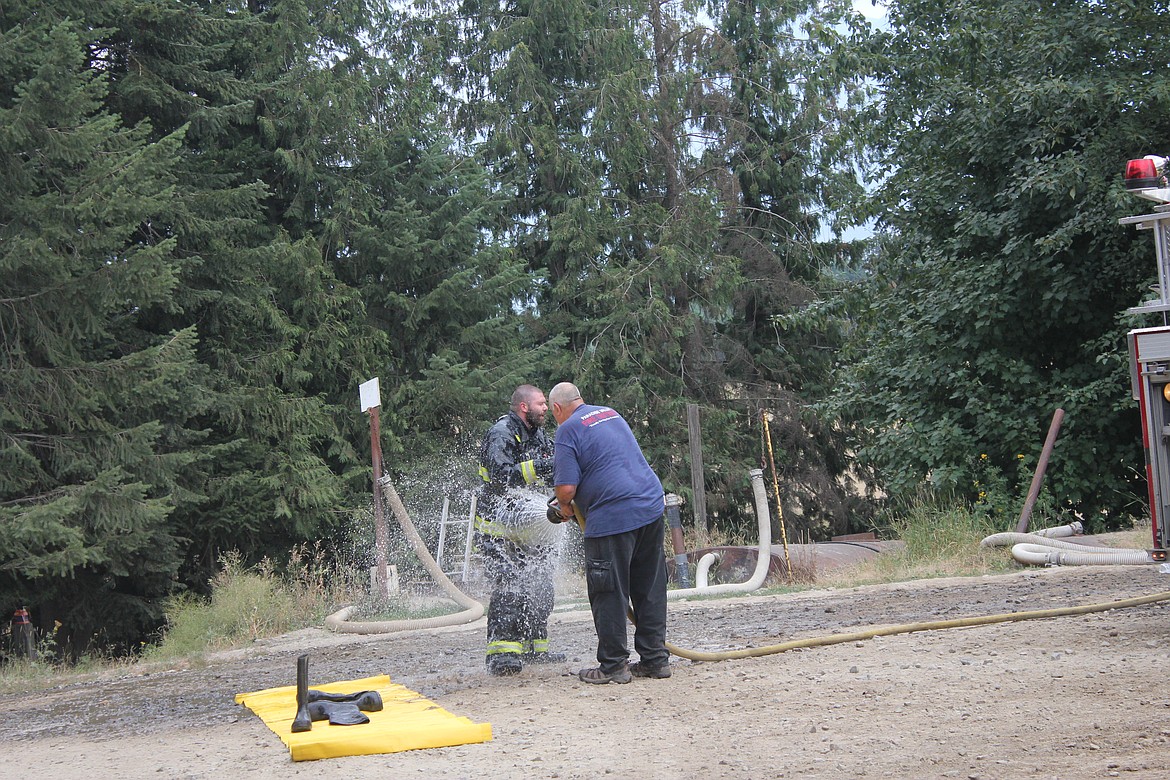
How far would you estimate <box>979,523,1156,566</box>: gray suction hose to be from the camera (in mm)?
9633

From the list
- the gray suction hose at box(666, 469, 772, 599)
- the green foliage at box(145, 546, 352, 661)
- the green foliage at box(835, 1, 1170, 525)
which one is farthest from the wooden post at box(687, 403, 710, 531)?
the green foliage at box(145, 546, 352, 661)

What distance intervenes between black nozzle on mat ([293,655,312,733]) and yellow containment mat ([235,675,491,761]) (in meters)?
0.04

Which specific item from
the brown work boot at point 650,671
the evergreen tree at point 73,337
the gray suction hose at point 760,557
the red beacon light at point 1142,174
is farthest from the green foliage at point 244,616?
the red beacon light at point 1142,174

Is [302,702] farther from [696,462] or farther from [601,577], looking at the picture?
[696,462]

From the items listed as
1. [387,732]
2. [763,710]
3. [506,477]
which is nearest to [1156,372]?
[763,710]

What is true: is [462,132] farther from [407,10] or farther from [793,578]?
[793,578]

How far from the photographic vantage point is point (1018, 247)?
15.5 meters

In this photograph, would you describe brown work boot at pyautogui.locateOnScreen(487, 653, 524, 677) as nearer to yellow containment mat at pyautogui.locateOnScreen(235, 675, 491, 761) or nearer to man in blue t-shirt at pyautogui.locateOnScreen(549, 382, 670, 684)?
man in blue t-shirt at pyautogui.locateOnScreen(549, 382, 670, 684)

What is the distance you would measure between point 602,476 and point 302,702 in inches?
79.9

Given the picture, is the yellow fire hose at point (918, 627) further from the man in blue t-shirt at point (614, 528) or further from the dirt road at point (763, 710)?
the man in blue t-shirt at point (614, 528)

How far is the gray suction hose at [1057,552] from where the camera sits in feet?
31.6

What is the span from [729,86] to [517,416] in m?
21.9

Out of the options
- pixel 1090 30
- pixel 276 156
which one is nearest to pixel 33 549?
pixel 276 156

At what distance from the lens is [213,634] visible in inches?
427
